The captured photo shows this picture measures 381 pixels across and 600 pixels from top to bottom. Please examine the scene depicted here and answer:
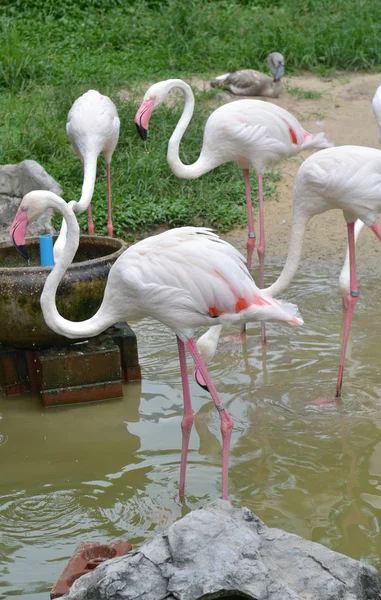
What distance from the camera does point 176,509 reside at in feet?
12.9

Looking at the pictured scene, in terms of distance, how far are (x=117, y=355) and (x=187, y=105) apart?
6.86ft

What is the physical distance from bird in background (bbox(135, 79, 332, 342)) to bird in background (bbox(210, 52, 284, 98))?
343 centimetres

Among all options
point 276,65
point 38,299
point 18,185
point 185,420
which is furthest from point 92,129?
point 185,420

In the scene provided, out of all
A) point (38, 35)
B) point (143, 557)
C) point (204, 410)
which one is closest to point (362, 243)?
point (204, 410)

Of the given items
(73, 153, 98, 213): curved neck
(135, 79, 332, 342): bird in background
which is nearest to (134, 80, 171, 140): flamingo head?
(135, 79, 332, 342): bird in background

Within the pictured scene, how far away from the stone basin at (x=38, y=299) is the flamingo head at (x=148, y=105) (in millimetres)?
1041

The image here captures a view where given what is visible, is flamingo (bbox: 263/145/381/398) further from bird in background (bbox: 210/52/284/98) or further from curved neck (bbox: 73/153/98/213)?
bird in background (bbox: 210/52/284/98)

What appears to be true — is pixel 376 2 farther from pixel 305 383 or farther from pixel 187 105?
pixel 305 383

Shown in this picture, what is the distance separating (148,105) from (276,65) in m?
4.09

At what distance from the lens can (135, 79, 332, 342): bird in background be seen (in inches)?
232

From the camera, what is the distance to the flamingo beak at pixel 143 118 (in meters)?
5.64

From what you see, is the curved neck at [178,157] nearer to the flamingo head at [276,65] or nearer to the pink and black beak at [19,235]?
the pink and black beak at [19,235]

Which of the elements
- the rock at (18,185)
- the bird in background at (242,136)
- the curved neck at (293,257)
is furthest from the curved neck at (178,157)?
the rock at (18,185)

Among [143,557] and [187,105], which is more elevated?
[187,105]
